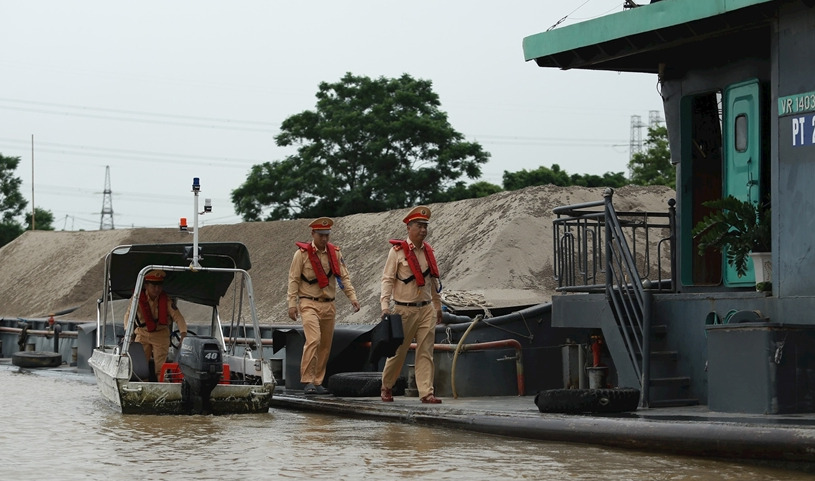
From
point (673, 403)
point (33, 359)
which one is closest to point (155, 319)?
point (673, 403)

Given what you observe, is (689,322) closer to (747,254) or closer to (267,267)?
(747,254)

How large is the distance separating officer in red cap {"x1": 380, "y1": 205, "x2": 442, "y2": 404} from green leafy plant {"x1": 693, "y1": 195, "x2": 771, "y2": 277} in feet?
10.2

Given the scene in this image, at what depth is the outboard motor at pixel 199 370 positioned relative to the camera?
1313cm

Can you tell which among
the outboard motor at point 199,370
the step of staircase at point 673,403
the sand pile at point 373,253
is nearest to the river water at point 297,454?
the outboard motor at point 199,370

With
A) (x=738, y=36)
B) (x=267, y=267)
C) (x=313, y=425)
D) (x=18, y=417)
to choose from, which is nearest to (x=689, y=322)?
(x=738, y=36)

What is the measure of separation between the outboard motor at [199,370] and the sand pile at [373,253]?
807 cm

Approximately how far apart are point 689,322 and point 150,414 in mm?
5854

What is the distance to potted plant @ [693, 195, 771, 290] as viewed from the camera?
11578 millimetres

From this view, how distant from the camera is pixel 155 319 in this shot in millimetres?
15273

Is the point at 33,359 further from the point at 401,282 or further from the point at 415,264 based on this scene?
the point at 415,264

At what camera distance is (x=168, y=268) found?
1388cm

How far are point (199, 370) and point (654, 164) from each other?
47.6 m

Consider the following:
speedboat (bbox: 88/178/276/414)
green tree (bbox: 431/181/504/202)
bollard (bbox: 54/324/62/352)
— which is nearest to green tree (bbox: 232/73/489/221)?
green tree (bbox: 431/181/504/202)

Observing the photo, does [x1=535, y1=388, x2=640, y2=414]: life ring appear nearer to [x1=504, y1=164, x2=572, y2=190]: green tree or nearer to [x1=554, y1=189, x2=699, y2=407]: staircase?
[x1=554, y1=189, x2=699, y2=407]: staircase
